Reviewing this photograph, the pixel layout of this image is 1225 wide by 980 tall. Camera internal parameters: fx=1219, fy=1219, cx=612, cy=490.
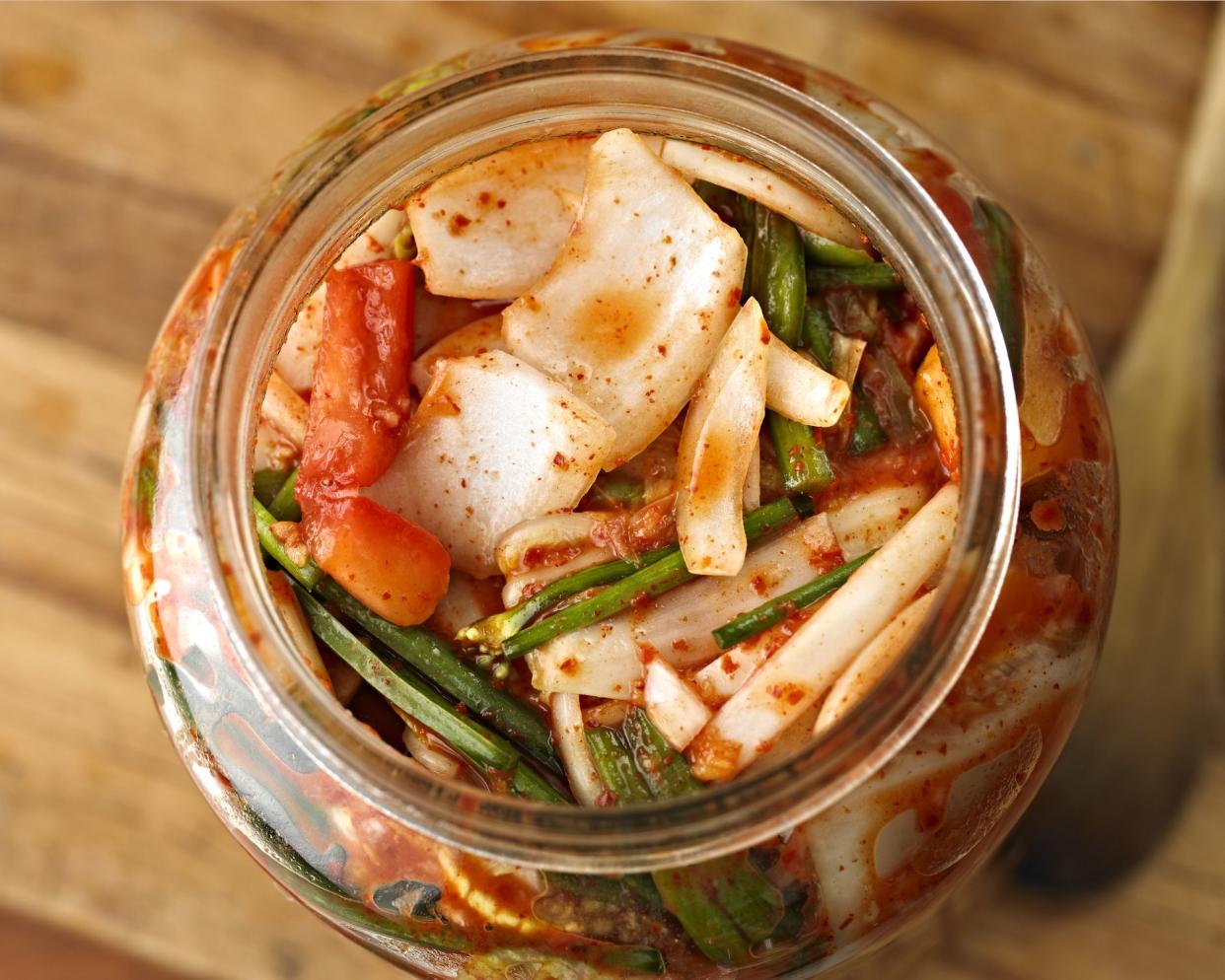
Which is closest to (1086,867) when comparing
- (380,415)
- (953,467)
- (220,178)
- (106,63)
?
(953,467)

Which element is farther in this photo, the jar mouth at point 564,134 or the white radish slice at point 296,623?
the white radish slice at point 296,623

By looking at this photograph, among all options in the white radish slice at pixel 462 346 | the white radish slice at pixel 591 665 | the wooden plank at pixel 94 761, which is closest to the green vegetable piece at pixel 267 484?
the white radish slice at pixel 462 346

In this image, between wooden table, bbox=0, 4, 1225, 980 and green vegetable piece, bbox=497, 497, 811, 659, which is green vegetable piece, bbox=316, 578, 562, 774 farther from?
wooden table, bbox=0, 4, 1225, 980

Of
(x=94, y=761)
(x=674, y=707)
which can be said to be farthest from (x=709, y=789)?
(x=94, y=761)

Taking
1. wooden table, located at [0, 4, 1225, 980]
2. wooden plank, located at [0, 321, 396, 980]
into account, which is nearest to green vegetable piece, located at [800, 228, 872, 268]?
wooden table, located at [0, 4, 1225, 980]

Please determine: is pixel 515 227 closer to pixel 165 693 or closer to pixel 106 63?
pixel 165 693

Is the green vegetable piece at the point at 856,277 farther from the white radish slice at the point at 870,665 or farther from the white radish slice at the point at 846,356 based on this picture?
the white radish slice at the point at 870,665
